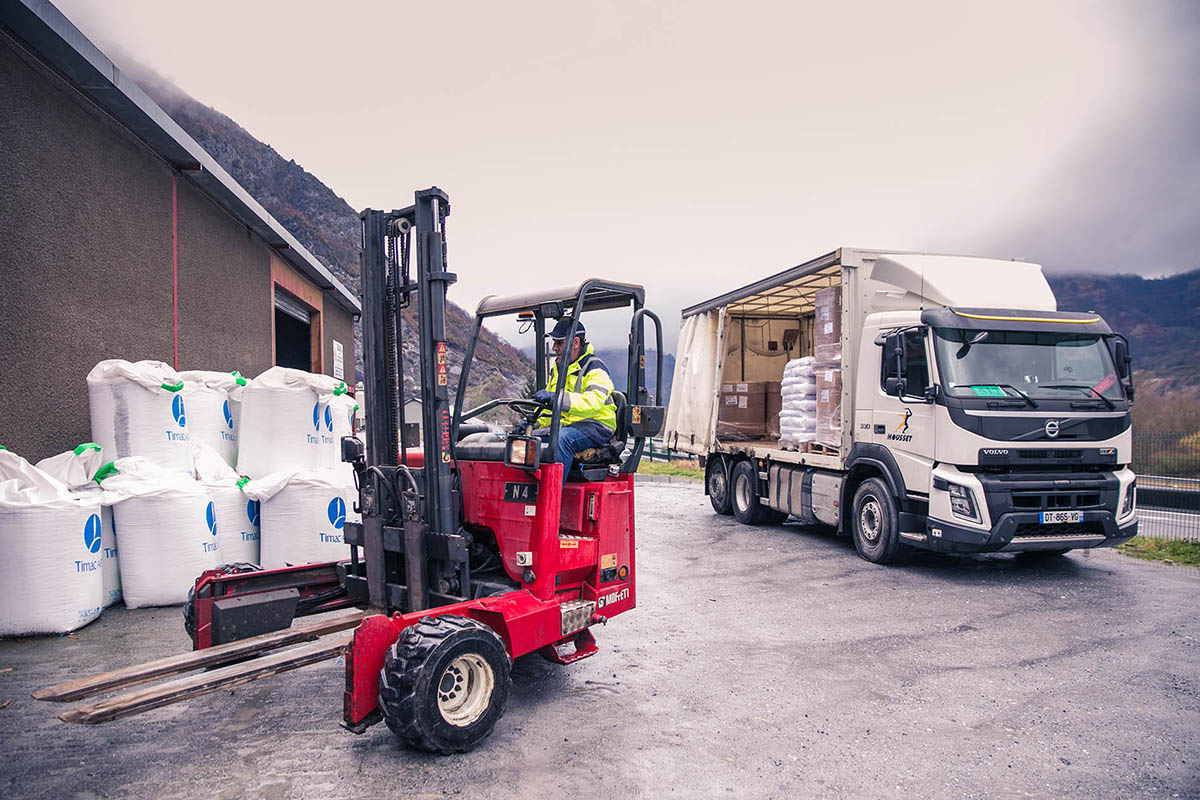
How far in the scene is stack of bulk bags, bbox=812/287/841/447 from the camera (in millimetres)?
8633

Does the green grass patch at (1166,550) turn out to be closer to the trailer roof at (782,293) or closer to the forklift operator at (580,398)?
the trailer roof at (782,293)

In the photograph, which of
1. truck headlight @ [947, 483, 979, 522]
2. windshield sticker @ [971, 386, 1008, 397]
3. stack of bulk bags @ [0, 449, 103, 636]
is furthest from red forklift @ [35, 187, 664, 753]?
windshield sticker @ [971, 386, 1008, 397]

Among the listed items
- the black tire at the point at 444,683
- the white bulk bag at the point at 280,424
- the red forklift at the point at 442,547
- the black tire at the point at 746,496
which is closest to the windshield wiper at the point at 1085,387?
the black tire at the point at 746,496

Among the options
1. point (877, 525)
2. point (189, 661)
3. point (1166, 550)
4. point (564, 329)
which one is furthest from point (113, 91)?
point (1166, 550)

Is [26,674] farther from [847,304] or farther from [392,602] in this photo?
[847,304]

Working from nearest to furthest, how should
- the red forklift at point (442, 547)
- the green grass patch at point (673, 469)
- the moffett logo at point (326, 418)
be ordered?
1. the red forklift at point (442, 547)
2. the moffett logo at point (326, 418)
3. the green grass patch at point (673, 469)

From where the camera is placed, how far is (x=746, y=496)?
434 inches

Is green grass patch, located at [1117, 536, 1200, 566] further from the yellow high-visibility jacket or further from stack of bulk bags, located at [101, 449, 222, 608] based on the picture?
stack of bulk bags, located at [101, 449, 222, 608]

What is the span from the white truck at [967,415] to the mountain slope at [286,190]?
30885 mm

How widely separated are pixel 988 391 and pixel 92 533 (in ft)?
24.0

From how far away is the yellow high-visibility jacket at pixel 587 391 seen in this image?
4.45 m

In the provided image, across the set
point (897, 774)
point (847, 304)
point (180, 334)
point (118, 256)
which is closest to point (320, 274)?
point (180, 334)

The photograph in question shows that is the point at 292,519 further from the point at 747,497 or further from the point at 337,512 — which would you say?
the point at 747,497

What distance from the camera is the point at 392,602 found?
171 inches
